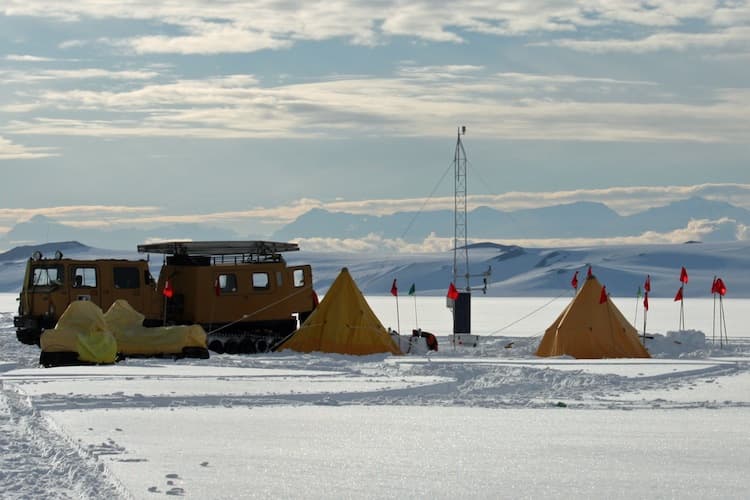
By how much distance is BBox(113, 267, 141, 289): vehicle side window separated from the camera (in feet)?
100

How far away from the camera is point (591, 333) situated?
92.0 ft

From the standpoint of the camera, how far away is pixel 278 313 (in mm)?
30641

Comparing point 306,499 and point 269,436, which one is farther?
point 269,436

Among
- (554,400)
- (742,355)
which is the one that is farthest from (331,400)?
(742,355)

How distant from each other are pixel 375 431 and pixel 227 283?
696 inches

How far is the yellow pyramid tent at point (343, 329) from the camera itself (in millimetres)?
28406

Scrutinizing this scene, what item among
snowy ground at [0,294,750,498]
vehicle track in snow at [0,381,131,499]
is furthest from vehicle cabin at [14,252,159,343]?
vehicle track in snow at [0,381,131,499]

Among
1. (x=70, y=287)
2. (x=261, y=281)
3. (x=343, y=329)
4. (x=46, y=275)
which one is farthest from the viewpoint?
(x=261, y=281)

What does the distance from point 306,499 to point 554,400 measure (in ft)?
28.7

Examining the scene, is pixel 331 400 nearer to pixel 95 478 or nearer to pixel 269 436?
pixel 269 436

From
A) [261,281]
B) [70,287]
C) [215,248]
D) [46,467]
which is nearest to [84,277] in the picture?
[70,287]

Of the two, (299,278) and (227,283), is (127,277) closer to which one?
(227,283)

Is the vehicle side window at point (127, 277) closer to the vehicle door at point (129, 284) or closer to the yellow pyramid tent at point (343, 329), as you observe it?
the vehicle door at point (129, 284)

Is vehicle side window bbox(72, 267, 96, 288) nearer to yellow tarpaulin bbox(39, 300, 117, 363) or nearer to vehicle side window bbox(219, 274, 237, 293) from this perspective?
vehicle side window bbox(219, 274, 237, 293)
